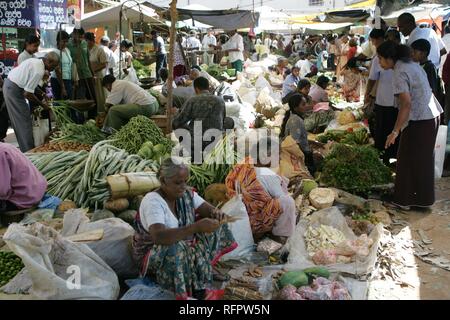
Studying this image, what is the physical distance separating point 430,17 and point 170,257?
10.9m

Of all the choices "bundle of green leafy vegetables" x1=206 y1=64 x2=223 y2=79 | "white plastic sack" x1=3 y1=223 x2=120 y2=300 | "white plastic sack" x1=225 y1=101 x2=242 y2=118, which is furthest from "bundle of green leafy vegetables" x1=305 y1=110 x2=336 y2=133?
"white plastic sack" x1=3 y1=223 x2=120 y2=300

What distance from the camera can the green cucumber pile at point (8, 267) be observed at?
3418 mm

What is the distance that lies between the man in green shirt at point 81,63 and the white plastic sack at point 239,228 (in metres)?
6.16

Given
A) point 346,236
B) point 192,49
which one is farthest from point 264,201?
point 192,49

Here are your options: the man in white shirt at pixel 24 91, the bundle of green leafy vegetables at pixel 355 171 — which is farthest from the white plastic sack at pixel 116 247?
the man in white shirt at pixel 24 91

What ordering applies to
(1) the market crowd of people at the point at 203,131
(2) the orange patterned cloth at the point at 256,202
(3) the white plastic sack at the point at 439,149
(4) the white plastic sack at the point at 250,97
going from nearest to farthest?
(1) the market crowd of people at the point at 203,131, (2) the orange patterned cloth at the point at 256,202, (3) the white plastic sack at the point at 439,149, (4) the white plastic sack at the point at 250,97

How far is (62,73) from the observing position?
8875 mm

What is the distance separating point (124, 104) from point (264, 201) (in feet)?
12.2

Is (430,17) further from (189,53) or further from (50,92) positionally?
(50,92)

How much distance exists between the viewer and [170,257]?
3.03m

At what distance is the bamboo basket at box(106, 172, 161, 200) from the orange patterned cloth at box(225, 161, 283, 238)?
34.7 inches

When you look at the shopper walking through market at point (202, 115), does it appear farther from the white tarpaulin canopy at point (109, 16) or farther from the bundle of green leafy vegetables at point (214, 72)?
the bundle of green leafy vegetables at point (214, 72)

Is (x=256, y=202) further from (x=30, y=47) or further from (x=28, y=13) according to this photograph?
(x=28, y=13)

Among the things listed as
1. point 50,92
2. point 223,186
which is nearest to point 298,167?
point 223,186
